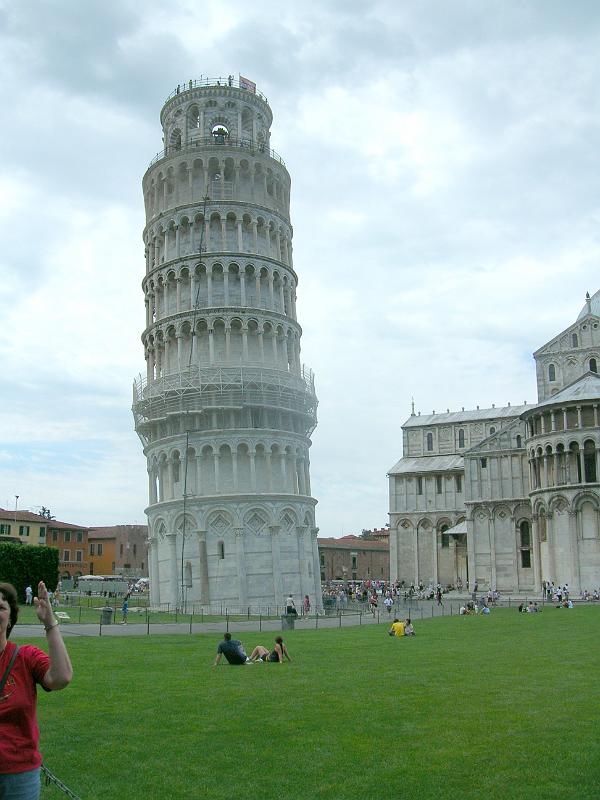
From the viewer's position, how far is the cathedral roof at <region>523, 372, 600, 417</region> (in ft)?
230

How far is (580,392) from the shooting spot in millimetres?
70938

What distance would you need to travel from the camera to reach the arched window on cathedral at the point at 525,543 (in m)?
79.0

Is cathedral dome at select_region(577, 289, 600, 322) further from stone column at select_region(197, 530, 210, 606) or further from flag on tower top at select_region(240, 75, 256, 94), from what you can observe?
stone column at select_region(197, 530, 210, 606)

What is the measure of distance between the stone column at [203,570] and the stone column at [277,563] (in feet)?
14.8

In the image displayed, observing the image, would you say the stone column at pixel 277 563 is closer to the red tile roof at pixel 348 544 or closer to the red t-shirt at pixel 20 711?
the red t-shirt at pixel 20 711

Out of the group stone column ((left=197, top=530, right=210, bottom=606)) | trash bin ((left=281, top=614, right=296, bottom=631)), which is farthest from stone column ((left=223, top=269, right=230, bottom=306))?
trash bin ((left=281, top=614, right=296, bottom=631))

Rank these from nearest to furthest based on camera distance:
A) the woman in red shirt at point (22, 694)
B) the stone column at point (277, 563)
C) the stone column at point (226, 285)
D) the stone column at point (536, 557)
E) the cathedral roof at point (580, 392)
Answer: the woman in red shirt at point (22, 694), the stone column at point (277, 563), the stone column at point (226, 285), the cathedral roof at point (580, 392), the stone column at point (536, 557)

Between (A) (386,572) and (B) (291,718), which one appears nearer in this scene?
(B) (291,718)

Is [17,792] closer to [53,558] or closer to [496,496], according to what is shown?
[53,558]

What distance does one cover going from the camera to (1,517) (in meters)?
95.4

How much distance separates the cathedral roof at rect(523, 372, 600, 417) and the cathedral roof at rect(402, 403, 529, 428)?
28.7 meters

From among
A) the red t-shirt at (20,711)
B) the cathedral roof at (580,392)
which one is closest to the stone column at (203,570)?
the cathedral roof at (580,392)

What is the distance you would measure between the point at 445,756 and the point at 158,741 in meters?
4.16

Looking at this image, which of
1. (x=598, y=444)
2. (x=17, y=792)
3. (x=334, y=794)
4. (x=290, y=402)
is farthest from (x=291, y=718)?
(x=598, y=444)
